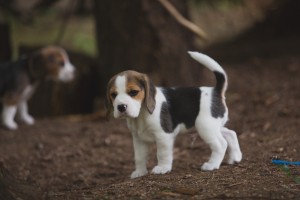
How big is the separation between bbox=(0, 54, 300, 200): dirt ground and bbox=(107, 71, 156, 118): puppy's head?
0.62 meters

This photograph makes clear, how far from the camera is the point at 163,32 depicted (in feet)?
30.9

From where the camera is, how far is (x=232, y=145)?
223 inches

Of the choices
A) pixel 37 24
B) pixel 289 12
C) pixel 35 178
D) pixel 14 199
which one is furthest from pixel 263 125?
pixel 37 24

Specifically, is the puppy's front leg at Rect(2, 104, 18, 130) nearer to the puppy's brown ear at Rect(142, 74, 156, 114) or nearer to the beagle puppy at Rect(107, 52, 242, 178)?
the beagle puppy at Rect(107, 52, 242, 178)

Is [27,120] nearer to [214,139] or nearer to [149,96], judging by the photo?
[149,96]

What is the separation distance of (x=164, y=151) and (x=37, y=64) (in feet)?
15.2

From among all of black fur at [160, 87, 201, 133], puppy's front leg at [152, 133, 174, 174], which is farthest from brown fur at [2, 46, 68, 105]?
puppy's front leg at [152, 133, 174, 174]

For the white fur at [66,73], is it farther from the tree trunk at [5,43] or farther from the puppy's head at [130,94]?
the puppy's head at [130,94]

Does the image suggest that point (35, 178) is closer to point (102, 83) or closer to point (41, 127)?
point (41, 127)

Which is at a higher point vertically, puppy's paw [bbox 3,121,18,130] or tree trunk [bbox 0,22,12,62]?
tree trunk [bbox 0,22,12,62]

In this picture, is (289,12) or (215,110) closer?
(215,110)

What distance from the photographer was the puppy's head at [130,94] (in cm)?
503

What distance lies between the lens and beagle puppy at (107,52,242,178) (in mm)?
5250

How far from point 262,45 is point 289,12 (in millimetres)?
981
